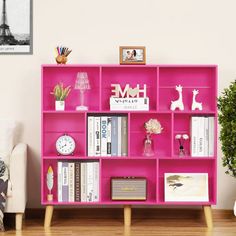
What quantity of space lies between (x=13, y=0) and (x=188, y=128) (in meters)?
1.77

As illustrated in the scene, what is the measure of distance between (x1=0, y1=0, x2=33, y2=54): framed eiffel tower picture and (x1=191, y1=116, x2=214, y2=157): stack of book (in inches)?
58.2

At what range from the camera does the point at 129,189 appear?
4.40m

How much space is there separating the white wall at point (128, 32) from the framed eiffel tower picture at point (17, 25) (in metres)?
0.06

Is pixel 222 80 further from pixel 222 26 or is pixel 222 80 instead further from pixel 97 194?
pixel 97 194

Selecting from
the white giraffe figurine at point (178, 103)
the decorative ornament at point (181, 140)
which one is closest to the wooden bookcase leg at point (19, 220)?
the decorative ornament at point (181, 140)

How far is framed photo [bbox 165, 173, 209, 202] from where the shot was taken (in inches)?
174

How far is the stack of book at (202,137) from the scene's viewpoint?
438 centimetres

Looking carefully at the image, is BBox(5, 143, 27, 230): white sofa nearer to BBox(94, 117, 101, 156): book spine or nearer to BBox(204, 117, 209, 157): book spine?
BBox(94, 117, 101, 156): book spine

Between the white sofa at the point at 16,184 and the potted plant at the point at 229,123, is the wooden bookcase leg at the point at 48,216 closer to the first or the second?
the white sofa at the point at 16,184

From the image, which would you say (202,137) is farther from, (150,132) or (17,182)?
(17,182)

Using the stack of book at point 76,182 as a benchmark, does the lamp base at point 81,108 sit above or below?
above

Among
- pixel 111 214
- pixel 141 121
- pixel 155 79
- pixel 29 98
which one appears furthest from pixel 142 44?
pixel 111 214

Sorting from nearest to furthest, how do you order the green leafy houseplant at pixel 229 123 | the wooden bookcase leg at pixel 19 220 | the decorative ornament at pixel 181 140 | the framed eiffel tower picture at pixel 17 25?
1. the green leafy houseplant at pixel 229 123
2. the wooden bookcase leg at pixel 19 220
3. the decorative ornament at pixel 181 140
4. the framed eiffel tower picture at pixel 17 25

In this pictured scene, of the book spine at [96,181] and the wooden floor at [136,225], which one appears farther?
the book spine at [96,181]
